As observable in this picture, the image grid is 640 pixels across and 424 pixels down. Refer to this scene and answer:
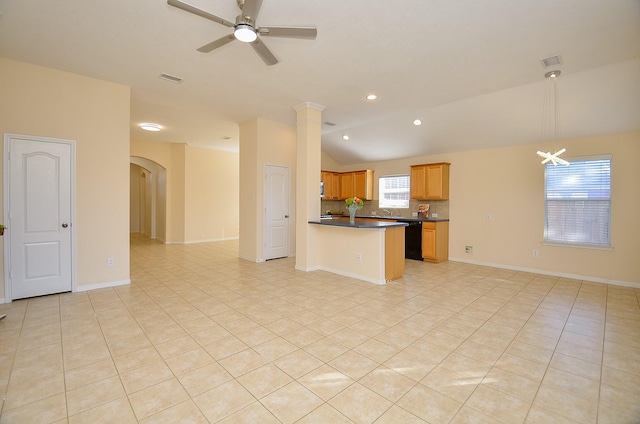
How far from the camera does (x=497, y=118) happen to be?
5199 millimetres

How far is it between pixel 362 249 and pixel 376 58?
2.82m

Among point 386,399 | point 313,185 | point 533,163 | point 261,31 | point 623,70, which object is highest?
point 623,70

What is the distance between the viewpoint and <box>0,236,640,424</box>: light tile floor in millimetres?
1769

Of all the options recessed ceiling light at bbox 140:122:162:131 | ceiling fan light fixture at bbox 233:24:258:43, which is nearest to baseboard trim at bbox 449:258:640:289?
ceiling fan light fixture at bbox 233:24:258:43

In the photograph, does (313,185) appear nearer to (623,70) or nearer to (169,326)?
(169,326)

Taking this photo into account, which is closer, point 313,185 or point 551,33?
point 551,33

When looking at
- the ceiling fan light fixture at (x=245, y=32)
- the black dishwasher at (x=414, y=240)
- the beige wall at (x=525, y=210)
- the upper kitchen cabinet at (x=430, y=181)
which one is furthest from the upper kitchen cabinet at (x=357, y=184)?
the ceiling fan light fixture at (x=245, y=32)

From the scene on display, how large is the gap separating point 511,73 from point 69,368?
5.69 metres

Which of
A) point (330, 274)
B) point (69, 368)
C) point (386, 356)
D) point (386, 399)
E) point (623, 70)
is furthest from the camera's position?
point (330, 274)

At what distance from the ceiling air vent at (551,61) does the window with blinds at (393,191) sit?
12.9ft

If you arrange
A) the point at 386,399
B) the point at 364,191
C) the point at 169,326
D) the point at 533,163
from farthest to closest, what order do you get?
the point at 364,191 → the point at 533,163 → the point at 169,326 → the point at 386,399

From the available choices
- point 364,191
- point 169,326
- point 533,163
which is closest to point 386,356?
point 169,326

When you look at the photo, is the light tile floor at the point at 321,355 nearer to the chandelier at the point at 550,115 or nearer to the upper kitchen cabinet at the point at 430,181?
the chandelier at the point at 550,115

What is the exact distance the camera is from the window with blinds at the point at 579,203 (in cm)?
480
